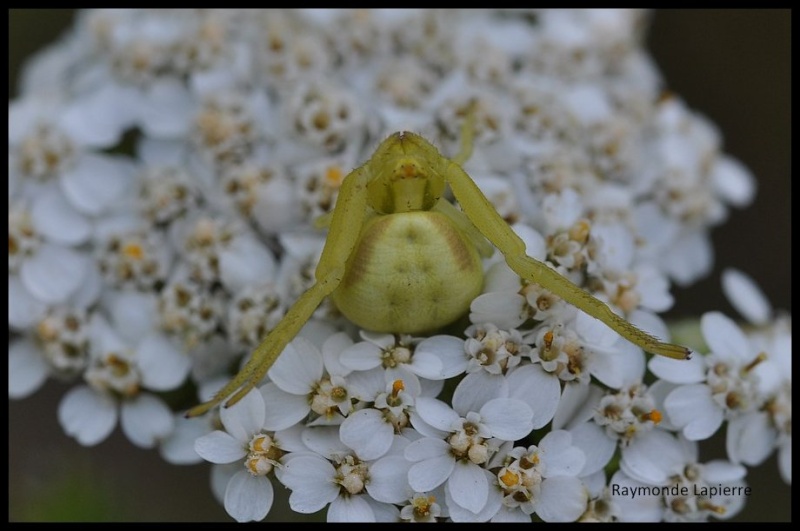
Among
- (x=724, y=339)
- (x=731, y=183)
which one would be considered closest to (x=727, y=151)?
(x=731, y=183)

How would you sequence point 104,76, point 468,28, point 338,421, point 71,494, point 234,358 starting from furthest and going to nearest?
point 468,28 → point 104,76 → point 71,494 → point 234,358 → point 338,421

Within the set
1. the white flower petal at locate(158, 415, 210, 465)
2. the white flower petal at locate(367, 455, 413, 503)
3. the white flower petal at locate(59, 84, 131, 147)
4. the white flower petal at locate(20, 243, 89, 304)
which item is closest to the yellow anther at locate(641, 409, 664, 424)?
the white flower petal at locate(367, 455, 413, 503)

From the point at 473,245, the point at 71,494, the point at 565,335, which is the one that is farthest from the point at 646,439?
the point at 71,494

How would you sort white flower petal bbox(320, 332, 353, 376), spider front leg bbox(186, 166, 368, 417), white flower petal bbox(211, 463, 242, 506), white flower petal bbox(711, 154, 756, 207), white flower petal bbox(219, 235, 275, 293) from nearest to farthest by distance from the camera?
spider front leg bbox(186, 166, 368, 417), white flower petal bbox(320, 332, 353, 376), white flower petal bbox(211, 463, 242, 506), white flower petal bbox(219, 235, 275, 293), white flower petal bbox(711, 154, 756, 207)

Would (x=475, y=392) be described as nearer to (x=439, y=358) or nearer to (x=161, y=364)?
(x=439, y=358)

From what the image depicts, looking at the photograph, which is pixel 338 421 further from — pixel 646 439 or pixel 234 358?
pixel 646 439

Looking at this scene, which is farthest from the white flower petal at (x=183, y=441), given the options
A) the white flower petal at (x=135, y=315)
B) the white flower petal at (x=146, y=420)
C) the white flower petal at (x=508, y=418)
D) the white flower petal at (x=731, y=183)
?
the white flower petal at (x=731, y=183)

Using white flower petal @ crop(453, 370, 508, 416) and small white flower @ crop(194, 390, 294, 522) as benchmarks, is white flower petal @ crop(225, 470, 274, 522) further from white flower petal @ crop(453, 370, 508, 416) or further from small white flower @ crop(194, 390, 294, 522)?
white flower petal @ crop(453, 370, 508, 416)
